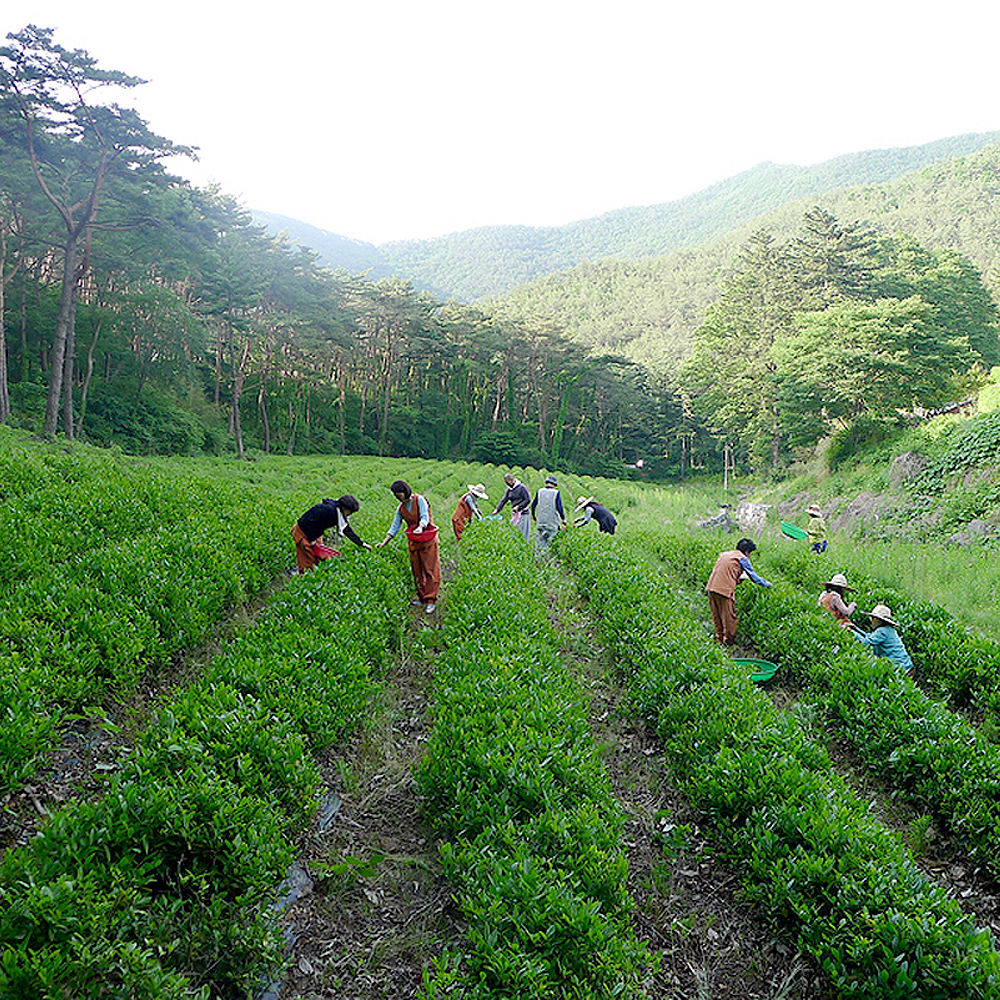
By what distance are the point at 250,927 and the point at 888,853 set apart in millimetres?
3390

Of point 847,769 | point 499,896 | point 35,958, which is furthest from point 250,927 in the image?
point 847,769

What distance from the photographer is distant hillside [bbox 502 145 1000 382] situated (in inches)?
3228

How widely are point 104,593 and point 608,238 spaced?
20906 centimetres

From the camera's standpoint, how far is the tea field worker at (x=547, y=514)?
12.6 m

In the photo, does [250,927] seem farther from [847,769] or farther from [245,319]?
[245,319]

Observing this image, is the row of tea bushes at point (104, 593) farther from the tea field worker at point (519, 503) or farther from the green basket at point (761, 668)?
the green basket at point (761, 668)

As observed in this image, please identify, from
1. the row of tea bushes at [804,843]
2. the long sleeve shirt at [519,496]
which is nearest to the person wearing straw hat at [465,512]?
the long sleeve shirt at [519,496]

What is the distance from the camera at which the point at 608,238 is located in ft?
633

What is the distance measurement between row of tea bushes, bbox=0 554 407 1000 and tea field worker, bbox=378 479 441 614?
3.62m

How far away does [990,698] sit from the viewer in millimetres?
5875

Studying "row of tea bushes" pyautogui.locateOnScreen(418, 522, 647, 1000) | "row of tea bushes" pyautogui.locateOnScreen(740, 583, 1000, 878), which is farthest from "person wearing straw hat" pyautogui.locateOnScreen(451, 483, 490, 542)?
"row of tea bushes" pyautogui.locateOnScreen(740, 583, 1000, 878)

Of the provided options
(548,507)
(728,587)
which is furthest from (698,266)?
(728,587)

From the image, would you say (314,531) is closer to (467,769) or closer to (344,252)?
(467,769)

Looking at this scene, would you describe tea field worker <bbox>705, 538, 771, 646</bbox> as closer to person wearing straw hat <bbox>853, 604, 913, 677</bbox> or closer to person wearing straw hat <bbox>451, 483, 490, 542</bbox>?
person wearing straw hat <bbox>853, 604, 913, 677</bbox>
